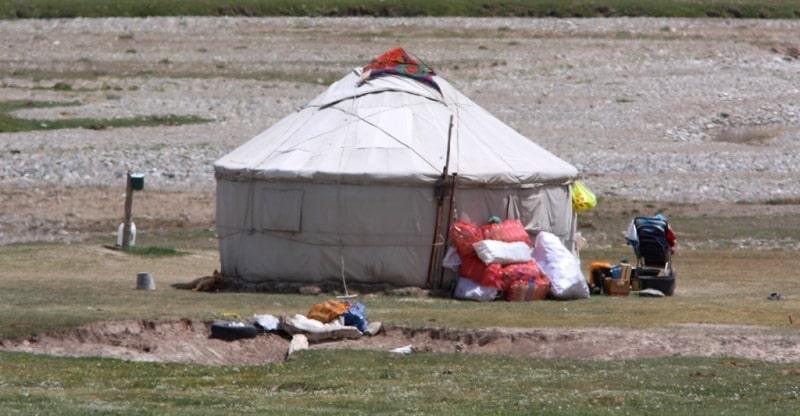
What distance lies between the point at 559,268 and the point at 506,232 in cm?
90

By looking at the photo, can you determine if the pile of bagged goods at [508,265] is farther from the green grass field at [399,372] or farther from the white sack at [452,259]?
the green grass field at [399,372]

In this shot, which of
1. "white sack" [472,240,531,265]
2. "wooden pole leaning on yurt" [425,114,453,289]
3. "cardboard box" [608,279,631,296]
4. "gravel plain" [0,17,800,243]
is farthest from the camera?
"gravel plain" [0,17,800,243]

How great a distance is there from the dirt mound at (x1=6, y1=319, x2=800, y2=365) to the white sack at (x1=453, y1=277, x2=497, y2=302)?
10.5ft

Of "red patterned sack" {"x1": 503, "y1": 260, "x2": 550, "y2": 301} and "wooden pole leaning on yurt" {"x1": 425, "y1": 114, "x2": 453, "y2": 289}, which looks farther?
"wooden pole leaning on yurt" {"x1": 425, "y1": 114, "x2": 453, "y2": 289}

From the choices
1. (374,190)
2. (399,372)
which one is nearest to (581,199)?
(374,190)

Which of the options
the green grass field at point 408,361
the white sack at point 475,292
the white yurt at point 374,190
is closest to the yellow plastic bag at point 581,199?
the white yurt at point 374,190

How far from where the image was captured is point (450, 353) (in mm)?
16078

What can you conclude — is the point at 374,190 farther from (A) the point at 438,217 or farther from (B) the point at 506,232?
(B) the point at 506,232

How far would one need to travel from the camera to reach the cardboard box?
69.7 ft

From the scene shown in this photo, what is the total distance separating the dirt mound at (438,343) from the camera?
1592 cm

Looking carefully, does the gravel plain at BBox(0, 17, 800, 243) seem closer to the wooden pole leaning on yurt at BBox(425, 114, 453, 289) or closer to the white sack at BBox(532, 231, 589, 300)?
the wooden pole leaning on yurt at BBox(425, 114, 453, 289)

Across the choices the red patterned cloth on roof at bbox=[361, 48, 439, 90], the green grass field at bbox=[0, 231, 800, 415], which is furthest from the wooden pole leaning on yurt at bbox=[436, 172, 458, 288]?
the red patterned cloth on roof at bbox=[361, 48, 439, 90]

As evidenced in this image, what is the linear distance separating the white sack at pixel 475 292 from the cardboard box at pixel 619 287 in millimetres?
1946

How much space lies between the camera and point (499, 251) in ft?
66.0
